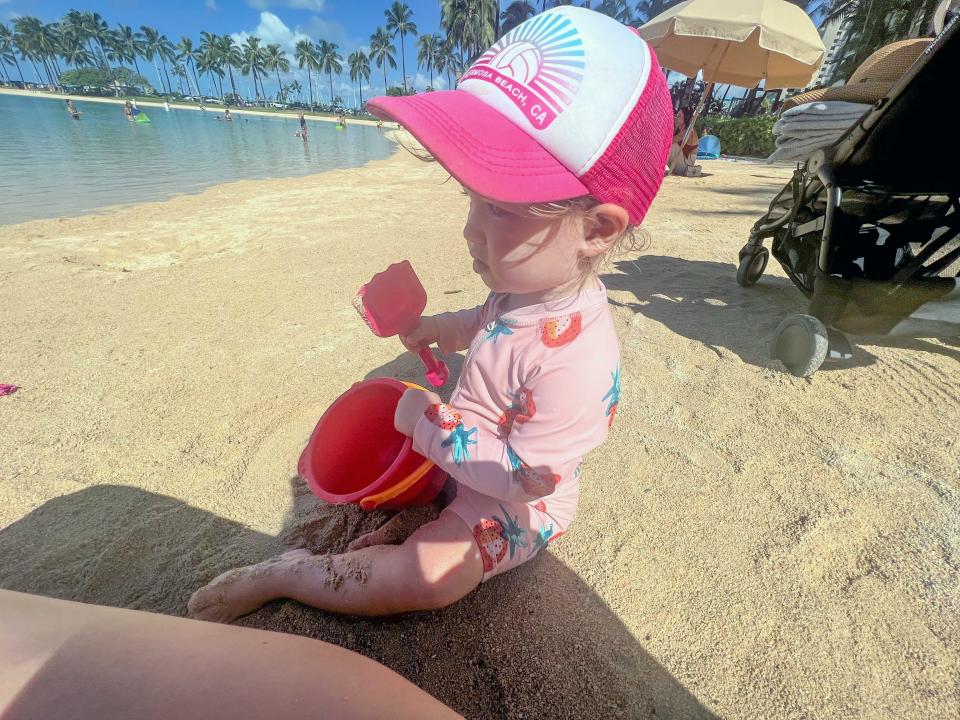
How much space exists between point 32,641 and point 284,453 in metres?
1.20

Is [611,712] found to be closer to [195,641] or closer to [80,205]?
[195,641]

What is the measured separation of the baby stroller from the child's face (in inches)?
71.2

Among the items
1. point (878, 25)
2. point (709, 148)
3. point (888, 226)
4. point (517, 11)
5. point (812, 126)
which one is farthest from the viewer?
point (517, 11)

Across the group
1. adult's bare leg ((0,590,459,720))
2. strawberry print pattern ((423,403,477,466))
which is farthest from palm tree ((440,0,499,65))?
adult's bare leg ((0,590,459,720))

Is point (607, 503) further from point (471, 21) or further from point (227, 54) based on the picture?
point (227, 54)

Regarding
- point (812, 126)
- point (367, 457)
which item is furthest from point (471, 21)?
point (367, 457)

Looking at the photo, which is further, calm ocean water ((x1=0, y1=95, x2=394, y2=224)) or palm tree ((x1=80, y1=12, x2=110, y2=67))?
palm tree ((x1=80, y1=12, x2=110, y2=67))

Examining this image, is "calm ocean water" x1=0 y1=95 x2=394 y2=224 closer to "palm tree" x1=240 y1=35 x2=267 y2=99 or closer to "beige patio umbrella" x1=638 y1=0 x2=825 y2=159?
"beige patio umbrella" x1=638 y1=0 x2=825 y2=159

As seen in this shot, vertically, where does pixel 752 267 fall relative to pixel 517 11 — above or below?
below

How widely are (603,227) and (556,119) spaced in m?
0.25

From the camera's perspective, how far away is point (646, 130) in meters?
0.98

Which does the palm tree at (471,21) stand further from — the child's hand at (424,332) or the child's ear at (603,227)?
the child's ear at (603,227)

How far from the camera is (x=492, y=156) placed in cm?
94

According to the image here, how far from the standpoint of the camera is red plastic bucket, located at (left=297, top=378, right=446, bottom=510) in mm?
1239
